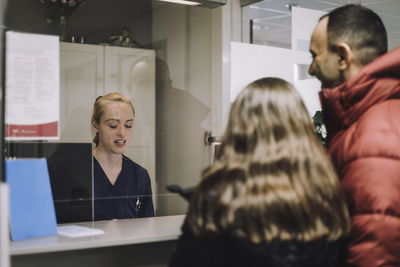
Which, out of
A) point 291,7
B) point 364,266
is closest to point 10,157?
point 364,266

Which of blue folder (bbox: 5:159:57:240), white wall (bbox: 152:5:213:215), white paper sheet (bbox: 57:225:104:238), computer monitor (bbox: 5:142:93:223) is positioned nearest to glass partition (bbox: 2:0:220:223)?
white wall (bbox: 152:5:213:215)

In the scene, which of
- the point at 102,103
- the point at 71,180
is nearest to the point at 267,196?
the point at 71,180

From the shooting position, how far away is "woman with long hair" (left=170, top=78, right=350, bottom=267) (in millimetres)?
1181

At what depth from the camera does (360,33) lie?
1.54 meters

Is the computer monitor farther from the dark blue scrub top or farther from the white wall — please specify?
the white wall

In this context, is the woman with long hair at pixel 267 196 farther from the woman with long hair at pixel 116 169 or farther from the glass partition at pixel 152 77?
the glass partition at pixel 152 77

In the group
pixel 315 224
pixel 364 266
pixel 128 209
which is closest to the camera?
pixel 315 224

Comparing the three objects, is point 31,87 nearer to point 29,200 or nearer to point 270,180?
point 29,200

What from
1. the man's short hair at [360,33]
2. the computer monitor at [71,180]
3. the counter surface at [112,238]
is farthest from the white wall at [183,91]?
the man's short hair at [360,33]

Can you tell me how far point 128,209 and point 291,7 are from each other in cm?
152

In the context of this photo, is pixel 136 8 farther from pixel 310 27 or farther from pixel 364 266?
pixel 364 266

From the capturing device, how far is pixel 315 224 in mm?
1219

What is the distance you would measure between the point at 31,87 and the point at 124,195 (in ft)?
2.89

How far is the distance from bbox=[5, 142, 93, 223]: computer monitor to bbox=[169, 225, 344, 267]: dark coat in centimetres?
100
